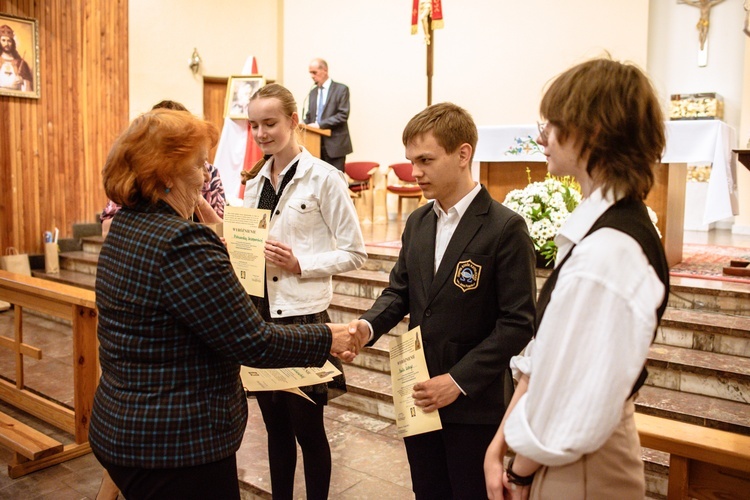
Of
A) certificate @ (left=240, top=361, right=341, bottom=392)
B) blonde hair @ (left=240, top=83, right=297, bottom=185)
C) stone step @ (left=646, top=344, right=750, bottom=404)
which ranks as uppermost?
blonde hair @ (left=240, top=83, right=297, bottom=185)

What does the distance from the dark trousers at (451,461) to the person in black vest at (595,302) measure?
0.49 m

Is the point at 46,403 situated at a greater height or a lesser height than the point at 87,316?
lesser

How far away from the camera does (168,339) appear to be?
1315mm

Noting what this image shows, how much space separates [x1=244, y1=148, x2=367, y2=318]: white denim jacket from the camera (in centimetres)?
221

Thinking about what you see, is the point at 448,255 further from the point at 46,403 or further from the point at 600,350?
the point at 46,403

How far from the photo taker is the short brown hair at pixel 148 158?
1.37 m

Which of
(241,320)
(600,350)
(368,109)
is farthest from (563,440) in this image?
(368,109)

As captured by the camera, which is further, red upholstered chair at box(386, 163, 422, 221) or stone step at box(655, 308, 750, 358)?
red upholstered chair at box(386, 163, 422, 221)

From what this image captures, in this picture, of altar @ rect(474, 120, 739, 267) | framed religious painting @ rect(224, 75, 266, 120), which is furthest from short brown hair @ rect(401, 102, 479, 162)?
framed religious painting @ rect(224, 75, 266, 120)

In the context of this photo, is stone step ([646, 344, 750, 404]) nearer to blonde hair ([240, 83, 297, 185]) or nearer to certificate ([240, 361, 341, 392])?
certificate ([240, 361, 341, 392])

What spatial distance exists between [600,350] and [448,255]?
79 centimetres

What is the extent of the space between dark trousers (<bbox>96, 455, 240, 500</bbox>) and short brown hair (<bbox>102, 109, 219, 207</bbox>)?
550 millimetres

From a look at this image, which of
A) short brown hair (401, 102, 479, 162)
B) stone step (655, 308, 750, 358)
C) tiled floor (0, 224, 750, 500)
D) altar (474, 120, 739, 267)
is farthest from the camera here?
altar (474, 120, 739, 267)

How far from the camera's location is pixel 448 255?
5.48ft
